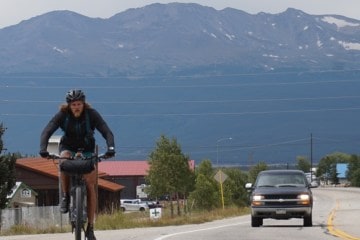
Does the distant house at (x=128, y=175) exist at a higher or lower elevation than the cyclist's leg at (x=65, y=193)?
higher

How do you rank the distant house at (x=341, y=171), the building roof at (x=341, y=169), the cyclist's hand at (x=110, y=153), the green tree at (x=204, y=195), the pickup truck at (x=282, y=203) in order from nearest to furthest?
the cyclist's hand at (x=110, y=153) < the pickup truck at (x=282, y=203) < the green tree at (x=204, y=195) < the distant house at (x=341, y=171) < the building roof at (x=341, y=169)

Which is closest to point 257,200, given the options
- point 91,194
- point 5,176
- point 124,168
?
point 91,194

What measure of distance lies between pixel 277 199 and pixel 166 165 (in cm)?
5120

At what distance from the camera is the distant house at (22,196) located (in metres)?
55.2

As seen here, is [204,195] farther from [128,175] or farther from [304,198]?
[128,175]

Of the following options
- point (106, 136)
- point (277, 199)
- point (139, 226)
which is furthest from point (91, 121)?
point (139, 226)

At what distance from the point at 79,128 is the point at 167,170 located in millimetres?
63781

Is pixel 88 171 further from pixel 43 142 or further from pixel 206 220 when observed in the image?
pixel 206 220

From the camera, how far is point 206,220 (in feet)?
110

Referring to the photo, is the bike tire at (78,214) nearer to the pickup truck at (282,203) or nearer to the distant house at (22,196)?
the pickup truck at (282,203)

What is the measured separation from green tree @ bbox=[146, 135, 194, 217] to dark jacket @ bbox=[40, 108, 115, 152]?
207ft

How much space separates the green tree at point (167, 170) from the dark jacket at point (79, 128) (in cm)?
6312

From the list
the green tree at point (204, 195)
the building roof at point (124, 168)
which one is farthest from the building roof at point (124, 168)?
the green tree at point (204, 195)

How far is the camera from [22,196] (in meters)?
57.9
